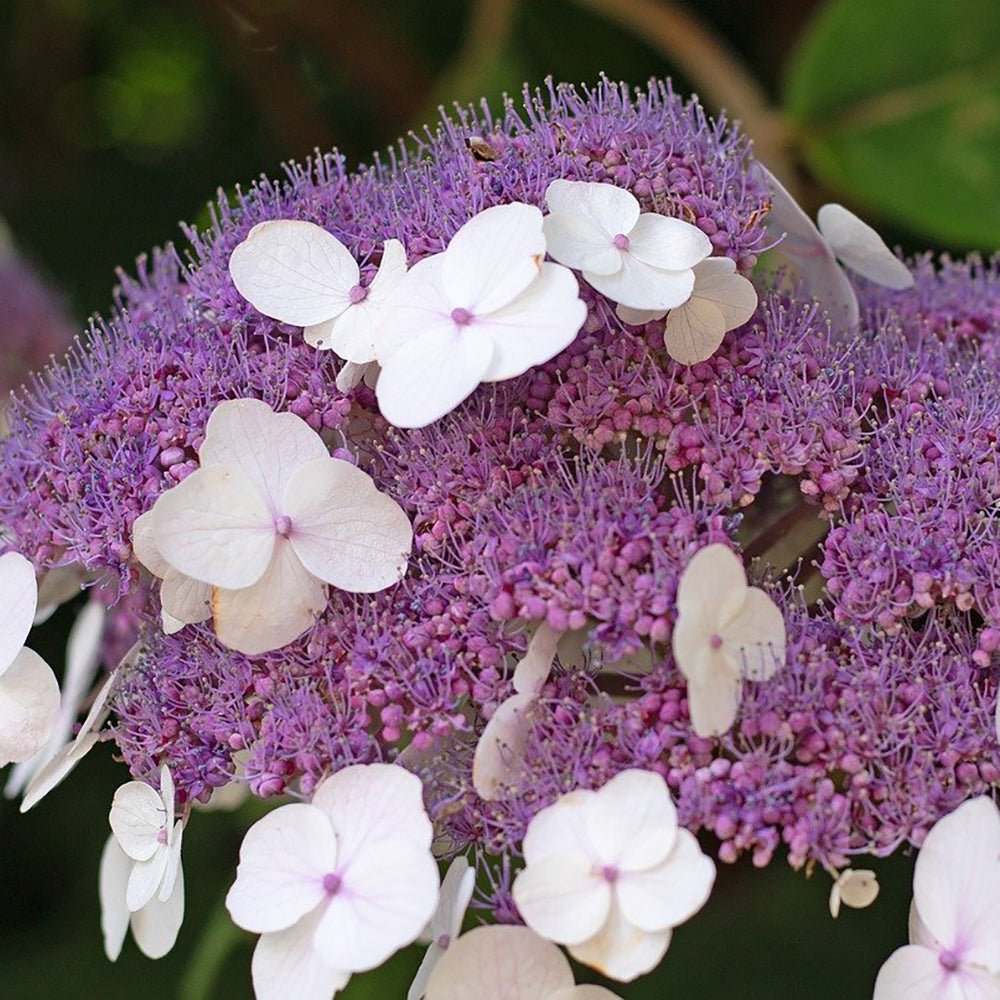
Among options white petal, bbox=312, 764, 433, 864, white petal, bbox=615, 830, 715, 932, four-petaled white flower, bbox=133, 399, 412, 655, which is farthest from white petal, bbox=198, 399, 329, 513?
white petal, bbox=615, 830, 715, 932

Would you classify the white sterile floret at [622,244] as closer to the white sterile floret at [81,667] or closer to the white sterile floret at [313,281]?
the white sterile floret at [313,281]

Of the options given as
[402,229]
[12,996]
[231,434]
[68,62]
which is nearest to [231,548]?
[231,434]

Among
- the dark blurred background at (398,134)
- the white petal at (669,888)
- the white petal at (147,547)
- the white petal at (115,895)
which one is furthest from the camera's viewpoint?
the dark blurred background at (398,134)

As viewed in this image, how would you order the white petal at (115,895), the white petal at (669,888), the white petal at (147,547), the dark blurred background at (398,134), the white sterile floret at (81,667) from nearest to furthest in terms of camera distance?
the white petal at (669,888), the white petal at (147,547), the white petal at (115,895), the white sterile floret at (81,667), the dark blurred background at (398,134)

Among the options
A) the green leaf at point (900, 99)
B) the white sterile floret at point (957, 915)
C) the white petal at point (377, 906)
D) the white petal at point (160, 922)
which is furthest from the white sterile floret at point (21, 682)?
the green leaf at point (900, 99)

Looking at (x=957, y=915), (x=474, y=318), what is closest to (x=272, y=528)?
(x=474, y=318)

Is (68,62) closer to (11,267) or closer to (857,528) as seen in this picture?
(11,267)
